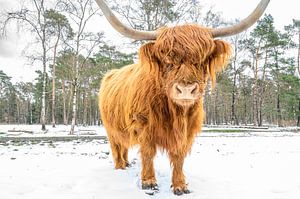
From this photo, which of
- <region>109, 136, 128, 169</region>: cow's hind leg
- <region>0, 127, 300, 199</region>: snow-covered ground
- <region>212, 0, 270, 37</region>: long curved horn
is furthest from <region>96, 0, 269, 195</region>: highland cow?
<region>109, 136, 128, 169</region>: cow's hind leg

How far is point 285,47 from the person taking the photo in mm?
35688

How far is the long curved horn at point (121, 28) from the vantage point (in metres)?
3.35

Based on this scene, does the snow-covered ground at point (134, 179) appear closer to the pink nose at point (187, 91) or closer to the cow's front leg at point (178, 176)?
the cow's front leg at point (178, 176)

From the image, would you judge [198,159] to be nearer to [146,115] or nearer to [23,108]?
[146,115]

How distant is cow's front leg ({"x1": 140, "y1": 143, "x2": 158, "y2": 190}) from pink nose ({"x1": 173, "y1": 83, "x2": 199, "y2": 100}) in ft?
3.47

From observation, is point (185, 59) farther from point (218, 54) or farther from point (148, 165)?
point (148, 165)

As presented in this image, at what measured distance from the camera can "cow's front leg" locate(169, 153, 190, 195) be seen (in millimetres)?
3900

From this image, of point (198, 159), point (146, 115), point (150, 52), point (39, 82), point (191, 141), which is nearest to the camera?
point (150, 52)

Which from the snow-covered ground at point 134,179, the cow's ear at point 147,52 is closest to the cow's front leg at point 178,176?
the snow-covered ground at point 134,179

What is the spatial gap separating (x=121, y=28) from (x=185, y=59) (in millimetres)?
756

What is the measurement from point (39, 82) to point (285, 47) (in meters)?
34.4

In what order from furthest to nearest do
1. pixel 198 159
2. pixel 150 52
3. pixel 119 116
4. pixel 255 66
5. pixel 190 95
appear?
pixel 255 66, pixel 198 159, pixel 119 116, pixel 150 52, pixel 190 95

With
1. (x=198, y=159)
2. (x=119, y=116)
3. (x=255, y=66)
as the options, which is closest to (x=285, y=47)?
(x=255, y=66)

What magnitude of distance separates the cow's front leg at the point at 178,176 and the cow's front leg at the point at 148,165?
0.23m
